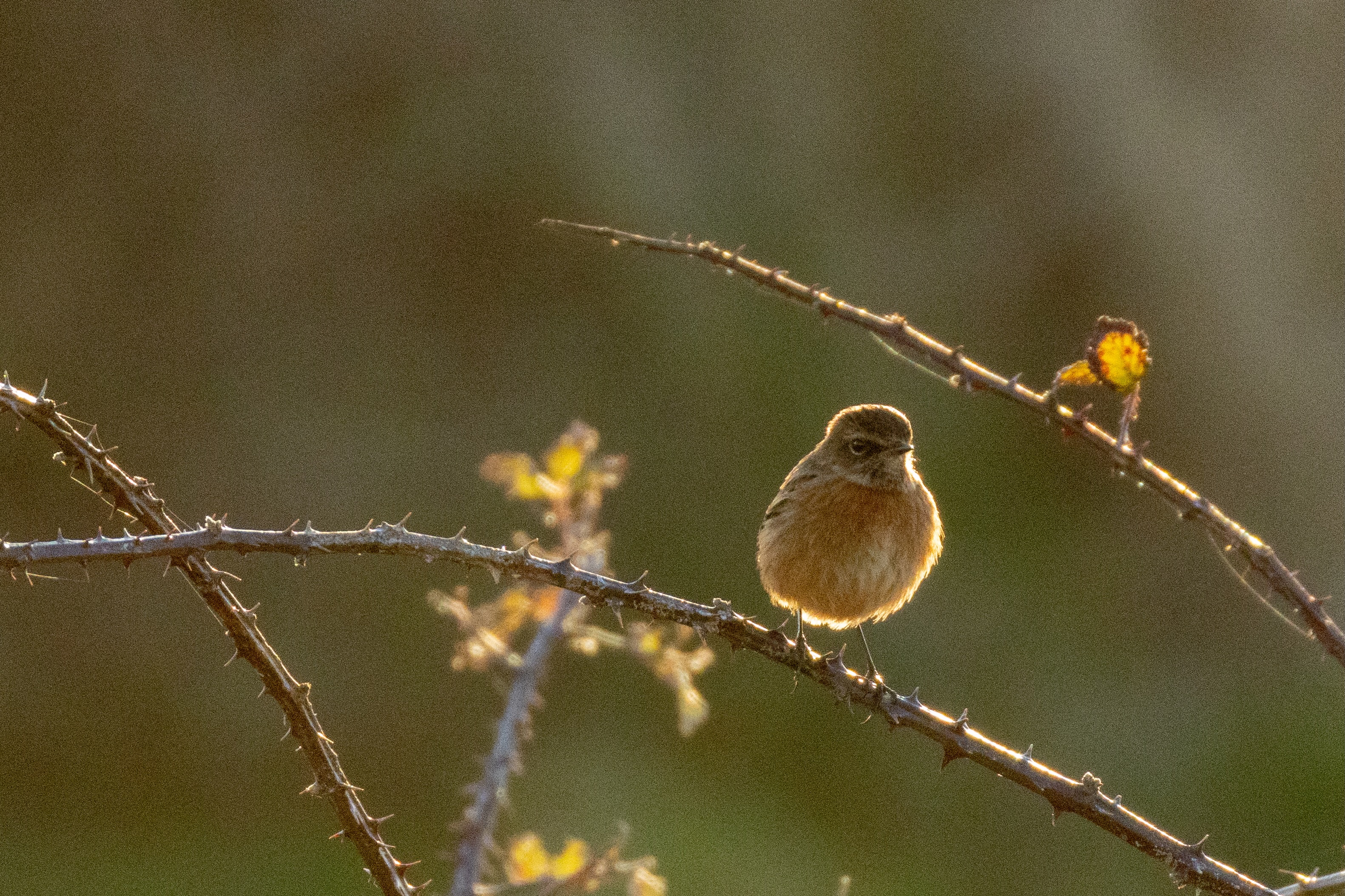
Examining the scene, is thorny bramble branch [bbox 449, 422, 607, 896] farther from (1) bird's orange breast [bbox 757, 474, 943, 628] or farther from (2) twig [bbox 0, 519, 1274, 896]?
(1) bird's orange breast [bbox 757, 474, 943, 628]

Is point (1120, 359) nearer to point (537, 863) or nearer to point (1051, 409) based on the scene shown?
point (1051, 409)

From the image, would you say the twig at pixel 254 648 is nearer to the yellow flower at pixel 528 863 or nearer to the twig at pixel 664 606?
the twig at pixel 664 606

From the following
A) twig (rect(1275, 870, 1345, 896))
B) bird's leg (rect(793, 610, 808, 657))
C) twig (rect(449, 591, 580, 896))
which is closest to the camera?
twig (rect(1275, 870, 1345, 896))

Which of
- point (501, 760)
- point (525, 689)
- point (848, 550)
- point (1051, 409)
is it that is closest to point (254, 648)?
point (501, 760)

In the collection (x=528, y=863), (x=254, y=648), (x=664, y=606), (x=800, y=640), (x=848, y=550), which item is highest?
(x=848, y=550)

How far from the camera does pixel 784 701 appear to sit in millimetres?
8992

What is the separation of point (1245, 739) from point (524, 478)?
814 centimetres

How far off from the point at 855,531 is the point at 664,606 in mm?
2422

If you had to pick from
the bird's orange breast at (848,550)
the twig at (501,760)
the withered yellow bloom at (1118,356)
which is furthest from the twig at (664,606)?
the bird's orange breast at (848,550)

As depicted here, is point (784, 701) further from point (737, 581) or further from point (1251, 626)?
point (1251, 626)

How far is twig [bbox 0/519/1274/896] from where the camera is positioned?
8.77 feet

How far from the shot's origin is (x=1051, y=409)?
2.87m

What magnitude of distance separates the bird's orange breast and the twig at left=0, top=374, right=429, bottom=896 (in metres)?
2.70

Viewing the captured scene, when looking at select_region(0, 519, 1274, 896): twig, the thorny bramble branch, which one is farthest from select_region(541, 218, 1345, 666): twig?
the thorny bramble branch
